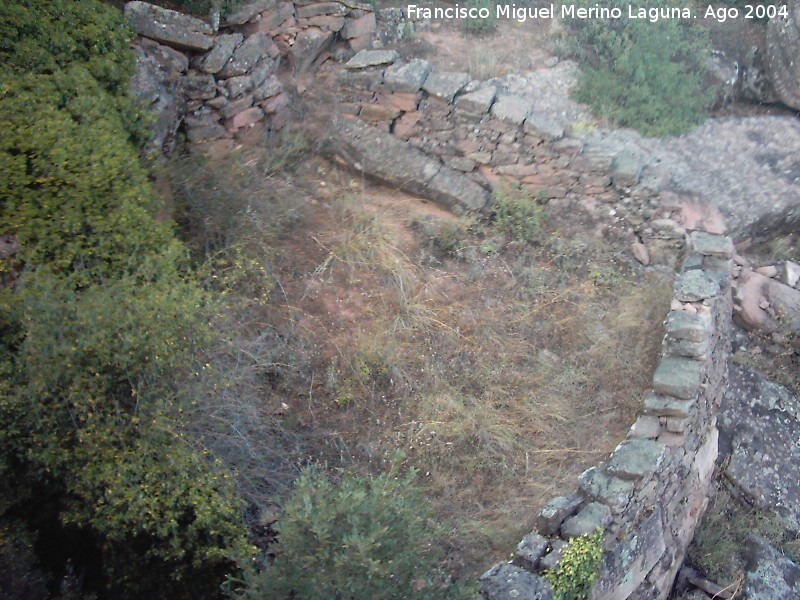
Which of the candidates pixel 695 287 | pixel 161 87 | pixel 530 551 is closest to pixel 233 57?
pixel 161 87

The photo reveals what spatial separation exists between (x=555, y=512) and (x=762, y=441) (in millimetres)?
2901

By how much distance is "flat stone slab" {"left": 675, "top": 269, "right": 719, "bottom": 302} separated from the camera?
572cm

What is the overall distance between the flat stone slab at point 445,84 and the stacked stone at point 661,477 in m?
2.59

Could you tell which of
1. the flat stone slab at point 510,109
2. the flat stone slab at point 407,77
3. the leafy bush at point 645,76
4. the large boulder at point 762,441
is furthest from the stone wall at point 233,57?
the large boulder at point 762,441

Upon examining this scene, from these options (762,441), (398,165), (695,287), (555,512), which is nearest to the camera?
(555,512)

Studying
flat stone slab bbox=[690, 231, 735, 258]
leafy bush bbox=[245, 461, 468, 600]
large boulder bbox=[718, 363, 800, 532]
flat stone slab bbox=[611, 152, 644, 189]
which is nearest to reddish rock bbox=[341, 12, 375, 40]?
flat stone slab bbox=[611, 152, 644, 189]

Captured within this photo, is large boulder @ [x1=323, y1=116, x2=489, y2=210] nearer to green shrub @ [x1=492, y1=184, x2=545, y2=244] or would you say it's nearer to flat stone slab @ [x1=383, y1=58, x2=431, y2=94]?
green shrub @ [x1=492, y1=184, x2=545, y2=244]

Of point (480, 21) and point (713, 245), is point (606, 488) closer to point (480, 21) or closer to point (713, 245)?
point (713, 245)

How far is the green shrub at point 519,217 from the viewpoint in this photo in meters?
6.80

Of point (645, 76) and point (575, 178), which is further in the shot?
point (645, 76)

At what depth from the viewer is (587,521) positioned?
13.8 ft

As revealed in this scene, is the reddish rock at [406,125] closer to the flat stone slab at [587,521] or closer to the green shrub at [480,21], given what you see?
the green shrub at [480,21]

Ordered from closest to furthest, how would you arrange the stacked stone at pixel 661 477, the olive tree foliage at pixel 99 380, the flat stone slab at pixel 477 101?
the olive tree foliage at pixel 99 380, the stacked stone at pixel 661 477, the flat stone slab at pixel 477 101

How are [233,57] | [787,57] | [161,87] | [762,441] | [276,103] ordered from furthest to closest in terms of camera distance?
[787,57]
[276,103]
[233,57]
[762,441]
[161,87]
